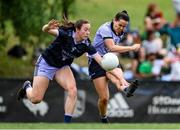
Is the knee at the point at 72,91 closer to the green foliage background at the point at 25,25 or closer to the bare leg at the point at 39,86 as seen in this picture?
Result: the bare leg at the point at 39,86

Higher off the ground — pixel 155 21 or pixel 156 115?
pixel 155 21

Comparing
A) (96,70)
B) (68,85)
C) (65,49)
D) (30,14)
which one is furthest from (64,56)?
(30,14)

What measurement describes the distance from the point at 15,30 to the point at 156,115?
578cm

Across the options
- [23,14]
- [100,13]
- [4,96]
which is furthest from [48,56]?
[100,13]

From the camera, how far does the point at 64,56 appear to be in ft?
55.9

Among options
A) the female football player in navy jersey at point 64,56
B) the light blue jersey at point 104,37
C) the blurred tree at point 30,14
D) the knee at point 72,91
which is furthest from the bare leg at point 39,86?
the blurred tree at point 30,14

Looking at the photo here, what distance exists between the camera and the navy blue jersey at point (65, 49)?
1694cm

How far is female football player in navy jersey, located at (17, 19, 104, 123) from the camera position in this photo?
16.9 meters

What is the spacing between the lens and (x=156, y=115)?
2216cm

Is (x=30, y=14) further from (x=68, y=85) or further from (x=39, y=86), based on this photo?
(x=68, y=85)

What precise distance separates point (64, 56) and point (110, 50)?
44.3 inches

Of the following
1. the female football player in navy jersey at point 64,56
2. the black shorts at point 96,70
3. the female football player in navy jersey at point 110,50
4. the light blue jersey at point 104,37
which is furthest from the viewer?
the black shorts at point 96,70

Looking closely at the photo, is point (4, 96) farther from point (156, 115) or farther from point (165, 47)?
A: point (165, 47)

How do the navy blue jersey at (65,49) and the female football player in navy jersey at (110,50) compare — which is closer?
the navy blue jersey at (65,49)
